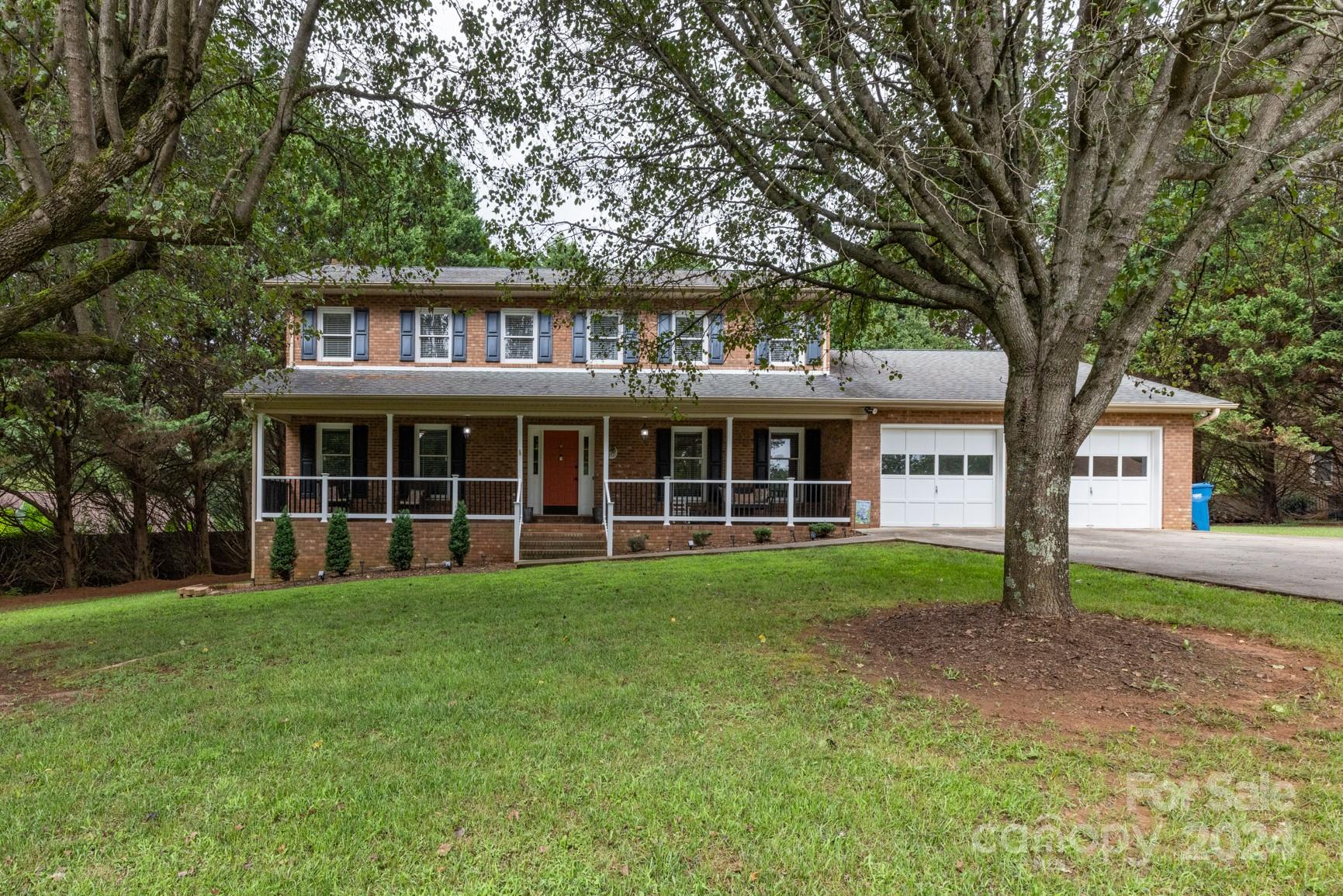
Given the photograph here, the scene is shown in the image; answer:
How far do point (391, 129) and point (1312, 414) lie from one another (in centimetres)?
2506

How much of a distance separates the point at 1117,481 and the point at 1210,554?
5006 mm

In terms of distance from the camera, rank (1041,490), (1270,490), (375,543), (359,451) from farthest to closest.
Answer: (1270,490) < (359,451) < (375,543) < (1041,490)

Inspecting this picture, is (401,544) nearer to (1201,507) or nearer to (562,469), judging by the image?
(562,469)

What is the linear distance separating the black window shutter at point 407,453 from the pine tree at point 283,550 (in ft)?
9.26

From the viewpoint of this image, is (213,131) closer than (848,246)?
No

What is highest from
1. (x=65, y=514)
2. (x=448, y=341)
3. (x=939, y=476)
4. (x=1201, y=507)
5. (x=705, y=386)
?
(x=448, y=341)

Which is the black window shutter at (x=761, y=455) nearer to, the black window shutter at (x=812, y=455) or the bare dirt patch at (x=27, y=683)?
the black window shutter at (x=812, y=455)

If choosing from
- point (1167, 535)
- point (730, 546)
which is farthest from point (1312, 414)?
point (730, 546)

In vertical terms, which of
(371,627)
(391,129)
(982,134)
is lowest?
(371,627)

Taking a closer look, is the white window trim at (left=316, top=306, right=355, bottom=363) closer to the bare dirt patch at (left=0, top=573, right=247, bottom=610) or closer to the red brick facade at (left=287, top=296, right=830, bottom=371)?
the red brick facade at (left=287, top=296, right=830, bottom=371)

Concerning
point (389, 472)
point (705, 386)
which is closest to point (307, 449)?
point (389, 472)

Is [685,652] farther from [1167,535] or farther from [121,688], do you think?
[1167,535]

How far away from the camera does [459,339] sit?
15797 mm

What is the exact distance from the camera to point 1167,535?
45.6 ft
